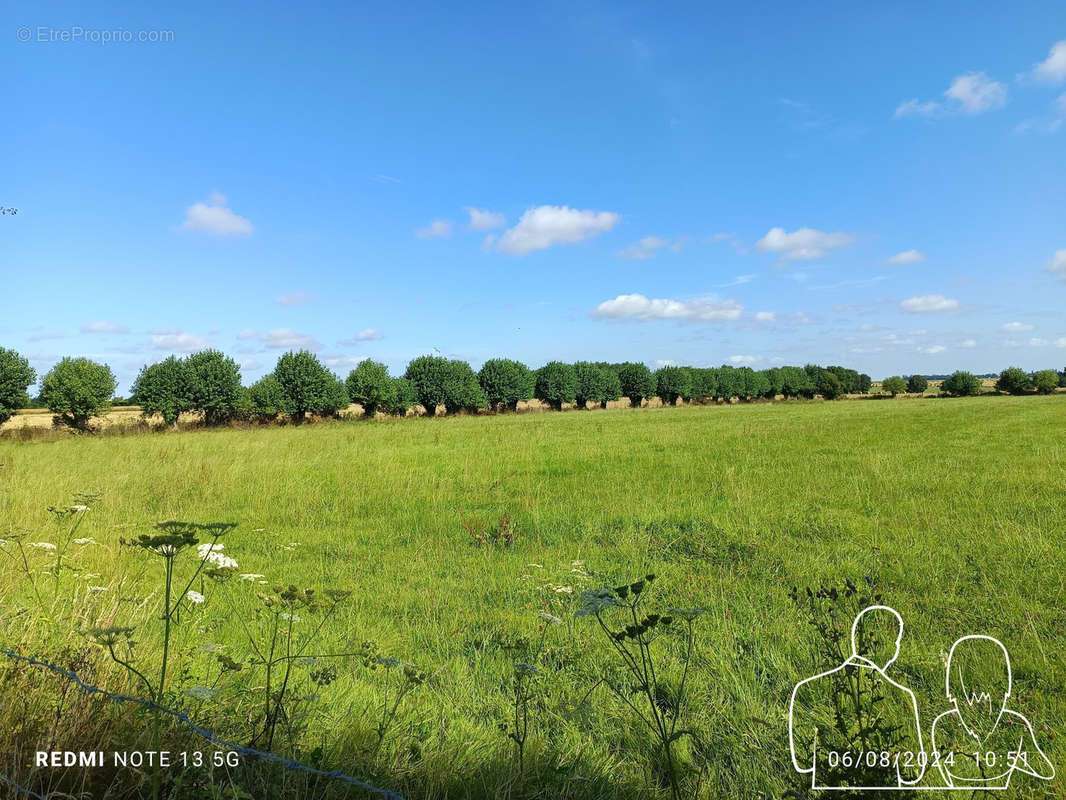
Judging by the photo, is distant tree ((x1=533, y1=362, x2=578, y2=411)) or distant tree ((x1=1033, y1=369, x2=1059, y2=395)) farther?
distant tree ((x1=1033, y1=369, x2=1059, y2=395))

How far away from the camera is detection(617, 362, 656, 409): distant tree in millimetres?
83938

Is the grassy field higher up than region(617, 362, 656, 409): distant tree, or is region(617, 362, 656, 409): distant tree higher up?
region(617, 362, 656, 409): distant tree

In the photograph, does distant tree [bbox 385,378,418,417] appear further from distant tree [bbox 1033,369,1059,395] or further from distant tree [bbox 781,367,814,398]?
distant tree [bbox 1033,369,1059,395]

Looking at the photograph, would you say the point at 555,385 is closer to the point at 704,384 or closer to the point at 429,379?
the point at 429,379

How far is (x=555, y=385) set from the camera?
2918 inches

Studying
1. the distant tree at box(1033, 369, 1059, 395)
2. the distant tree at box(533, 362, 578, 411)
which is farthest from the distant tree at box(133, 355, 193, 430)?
the distant tree at box(1033, 369, 1059, 395)

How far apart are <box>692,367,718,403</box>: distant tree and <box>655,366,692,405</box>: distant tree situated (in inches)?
71.2

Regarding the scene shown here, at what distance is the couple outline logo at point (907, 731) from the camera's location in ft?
8.61

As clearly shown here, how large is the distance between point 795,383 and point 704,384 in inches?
1133

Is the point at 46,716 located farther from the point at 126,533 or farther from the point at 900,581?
the point at 900,581

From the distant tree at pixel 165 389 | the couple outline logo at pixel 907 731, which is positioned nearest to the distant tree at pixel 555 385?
the distant tree at pixel 165 389

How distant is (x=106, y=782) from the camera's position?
101 inches

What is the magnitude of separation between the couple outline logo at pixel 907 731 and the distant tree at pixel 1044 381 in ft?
423

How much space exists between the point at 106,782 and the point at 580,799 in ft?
7.62
